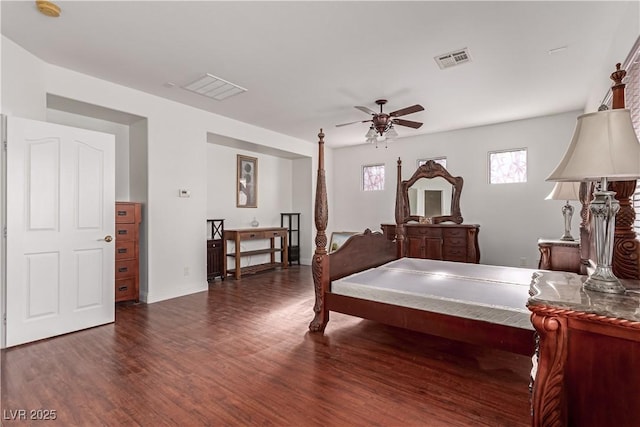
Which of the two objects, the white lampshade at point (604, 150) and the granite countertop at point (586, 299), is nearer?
the granite countertop at point (586, 299)

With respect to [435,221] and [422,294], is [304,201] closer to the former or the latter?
[435,221]

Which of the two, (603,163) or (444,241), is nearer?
(603,163)

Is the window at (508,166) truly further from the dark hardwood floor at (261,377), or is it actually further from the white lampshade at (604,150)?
the white lampshade at (604,150)

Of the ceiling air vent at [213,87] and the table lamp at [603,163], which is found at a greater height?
the ceiling air vent at [213,87]

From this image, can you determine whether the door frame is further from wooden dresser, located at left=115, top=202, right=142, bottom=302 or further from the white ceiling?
wooden dresser, located at left=115, top=202, right=142, bottom=302

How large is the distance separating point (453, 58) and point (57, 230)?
4.25 meters

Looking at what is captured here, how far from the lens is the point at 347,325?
3369mm

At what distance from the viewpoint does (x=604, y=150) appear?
4.38 feet

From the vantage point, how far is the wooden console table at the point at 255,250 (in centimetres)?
566

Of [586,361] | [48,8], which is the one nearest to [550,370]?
[586,361]

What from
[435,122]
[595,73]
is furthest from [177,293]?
[595,73]

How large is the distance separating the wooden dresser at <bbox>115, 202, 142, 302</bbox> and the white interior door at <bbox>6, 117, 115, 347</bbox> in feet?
1.91

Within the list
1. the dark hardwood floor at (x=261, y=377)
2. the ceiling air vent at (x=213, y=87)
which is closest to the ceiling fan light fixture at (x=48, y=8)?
the ceiling air vent at (x=213, y=87)

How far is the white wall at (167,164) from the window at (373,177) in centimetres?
305
